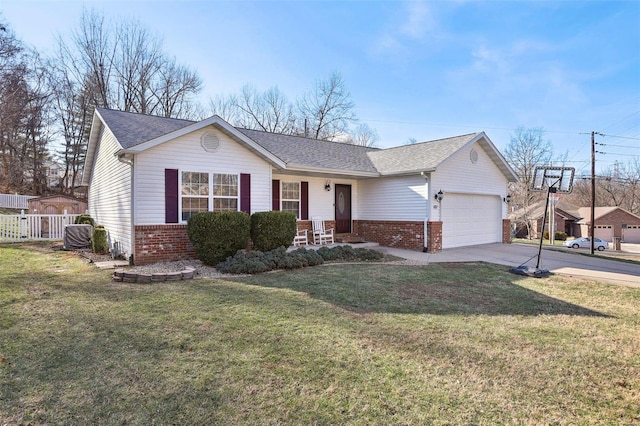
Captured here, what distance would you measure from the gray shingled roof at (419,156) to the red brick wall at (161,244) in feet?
25.3

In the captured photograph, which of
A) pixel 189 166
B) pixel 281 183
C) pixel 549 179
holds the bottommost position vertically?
pixel 549 179

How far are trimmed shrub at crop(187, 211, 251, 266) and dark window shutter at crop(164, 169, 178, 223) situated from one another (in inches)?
25.9

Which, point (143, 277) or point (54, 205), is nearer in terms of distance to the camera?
point (143, 277)

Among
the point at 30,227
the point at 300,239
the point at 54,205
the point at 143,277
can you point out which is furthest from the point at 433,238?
the point at 54,205

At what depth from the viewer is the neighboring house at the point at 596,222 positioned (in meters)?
40.4

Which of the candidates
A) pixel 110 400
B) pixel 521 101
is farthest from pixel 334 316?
pixel 521 101

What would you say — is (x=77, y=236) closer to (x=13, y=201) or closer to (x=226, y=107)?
(x=13, y=201)

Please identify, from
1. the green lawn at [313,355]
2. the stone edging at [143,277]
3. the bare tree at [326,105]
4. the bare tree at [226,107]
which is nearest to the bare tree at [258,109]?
the bare tree at [226,107]

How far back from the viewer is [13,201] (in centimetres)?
2341

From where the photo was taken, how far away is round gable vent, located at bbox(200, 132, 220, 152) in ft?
31.3

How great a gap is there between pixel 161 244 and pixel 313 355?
6.75m

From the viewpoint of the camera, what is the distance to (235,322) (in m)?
4.63

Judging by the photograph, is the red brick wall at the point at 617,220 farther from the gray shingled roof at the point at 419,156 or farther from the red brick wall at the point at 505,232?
the gray shingled roof at the point at 419,156

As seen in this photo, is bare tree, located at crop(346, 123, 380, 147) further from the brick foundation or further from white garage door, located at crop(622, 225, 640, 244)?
white garage door, located at crop(622, 225, 640, 244)
